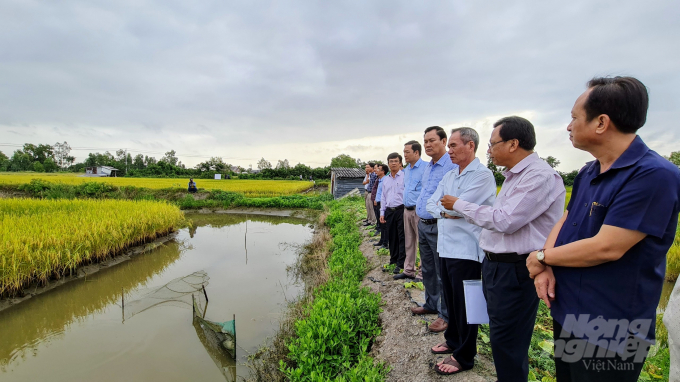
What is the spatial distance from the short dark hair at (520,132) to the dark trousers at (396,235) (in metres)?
2.84

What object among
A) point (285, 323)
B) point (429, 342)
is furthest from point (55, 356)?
point (429, 342)

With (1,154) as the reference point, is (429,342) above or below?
below

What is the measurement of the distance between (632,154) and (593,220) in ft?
0.89

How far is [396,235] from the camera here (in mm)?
4637

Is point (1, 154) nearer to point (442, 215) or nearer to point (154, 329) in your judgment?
point (154, 329)

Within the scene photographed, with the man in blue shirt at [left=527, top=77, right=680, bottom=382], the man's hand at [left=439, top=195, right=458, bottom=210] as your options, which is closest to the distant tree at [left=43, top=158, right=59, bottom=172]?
the man's hand at [left=439, top=195, right=458, bottom=210]

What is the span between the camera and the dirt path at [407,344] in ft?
7.23

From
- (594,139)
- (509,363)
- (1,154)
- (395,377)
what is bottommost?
(395,377)

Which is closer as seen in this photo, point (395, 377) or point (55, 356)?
point (395, 377)

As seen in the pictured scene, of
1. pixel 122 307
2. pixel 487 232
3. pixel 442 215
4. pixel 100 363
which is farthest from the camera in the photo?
pixel 122 307

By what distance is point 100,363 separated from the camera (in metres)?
3.62

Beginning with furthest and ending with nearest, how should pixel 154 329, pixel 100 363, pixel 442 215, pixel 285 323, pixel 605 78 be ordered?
pixel 154 329, pixel 285 323, pixel 100 363, pixel 442 215, pixel 605 78

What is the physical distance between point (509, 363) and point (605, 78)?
4.88ft

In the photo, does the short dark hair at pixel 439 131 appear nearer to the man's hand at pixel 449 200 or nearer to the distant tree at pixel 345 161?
the man's hand at pixel 449 200
